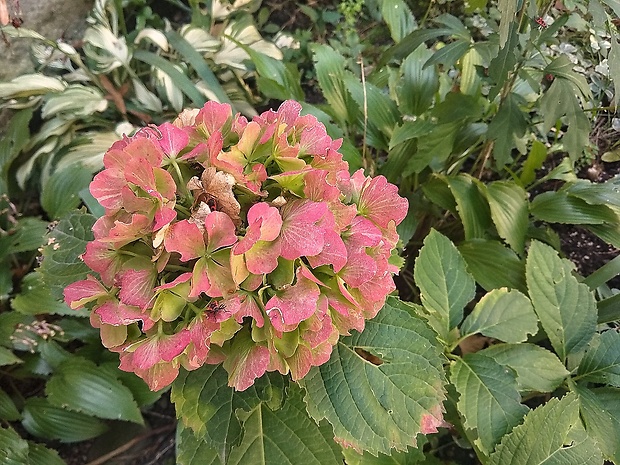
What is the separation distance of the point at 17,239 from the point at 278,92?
790mm

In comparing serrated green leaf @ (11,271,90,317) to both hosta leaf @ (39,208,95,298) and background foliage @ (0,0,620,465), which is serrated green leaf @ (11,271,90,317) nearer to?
background foliage @ (0,0,620,465)

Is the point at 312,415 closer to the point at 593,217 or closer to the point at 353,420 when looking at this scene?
the point at 353,420

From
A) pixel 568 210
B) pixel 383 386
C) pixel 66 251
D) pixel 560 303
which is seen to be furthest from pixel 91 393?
pixel 568 210

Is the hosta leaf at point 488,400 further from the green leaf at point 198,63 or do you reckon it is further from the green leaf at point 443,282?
the green leaf at point 198,63

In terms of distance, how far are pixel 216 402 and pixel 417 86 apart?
991 millimetres

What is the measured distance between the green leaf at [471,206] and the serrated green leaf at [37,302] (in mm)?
958

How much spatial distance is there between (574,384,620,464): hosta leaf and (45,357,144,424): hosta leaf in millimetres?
952

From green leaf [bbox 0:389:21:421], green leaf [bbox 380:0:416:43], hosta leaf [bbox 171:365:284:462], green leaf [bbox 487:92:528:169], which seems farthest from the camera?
green leaf [bbox 380:0:416:43]

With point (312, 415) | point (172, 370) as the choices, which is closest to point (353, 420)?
point (312, 415)

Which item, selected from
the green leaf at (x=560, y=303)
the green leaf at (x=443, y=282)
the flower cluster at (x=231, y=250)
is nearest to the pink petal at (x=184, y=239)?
the flower cluster at (x=231, y=250)

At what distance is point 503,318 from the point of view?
39.2 inches

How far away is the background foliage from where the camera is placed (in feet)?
2.40

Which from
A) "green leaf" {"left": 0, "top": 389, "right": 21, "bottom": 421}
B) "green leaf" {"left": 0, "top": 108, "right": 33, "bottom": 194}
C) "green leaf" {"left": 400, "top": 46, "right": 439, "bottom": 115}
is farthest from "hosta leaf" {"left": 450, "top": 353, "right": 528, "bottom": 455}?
"green leaf" {"left": 0, "top": 108, "right": 33, "bottom": 194}

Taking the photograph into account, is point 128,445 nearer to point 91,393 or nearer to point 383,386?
point 91,393
